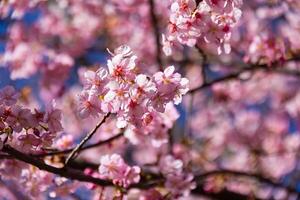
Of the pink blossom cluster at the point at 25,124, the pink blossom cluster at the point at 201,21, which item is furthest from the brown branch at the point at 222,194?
the pink blossom cluster at the point at 25,124

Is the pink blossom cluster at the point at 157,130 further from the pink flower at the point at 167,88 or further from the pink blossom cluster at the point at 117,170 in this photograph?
the pink flower at the point at 167,88

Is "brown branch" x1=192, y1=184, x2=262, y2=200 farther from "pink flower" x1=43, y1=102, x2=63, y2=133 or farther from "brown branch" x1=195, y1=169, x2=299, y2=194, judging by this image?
"pink flower" x1=43, y1=102, x2=63, y2=133

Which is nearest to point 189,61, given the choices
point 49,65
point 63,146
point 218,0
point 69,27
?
point 49,65

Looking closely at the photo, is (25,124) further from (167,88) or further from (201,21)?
(201,21)

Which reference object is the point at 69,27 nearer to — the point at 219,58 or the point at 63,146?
the point at 219,58

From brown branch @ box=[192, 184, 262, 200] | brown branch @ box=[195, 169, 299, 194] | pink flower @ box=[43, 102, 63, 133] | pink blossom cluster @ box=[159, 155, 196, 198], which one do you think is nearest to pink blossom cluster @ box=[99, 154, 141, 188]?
pink blossom cluster @ box=[159, 155, 196, 198]

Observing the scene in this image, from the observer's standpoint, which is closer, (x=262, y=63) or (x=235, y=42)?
(x=262, y=63)
